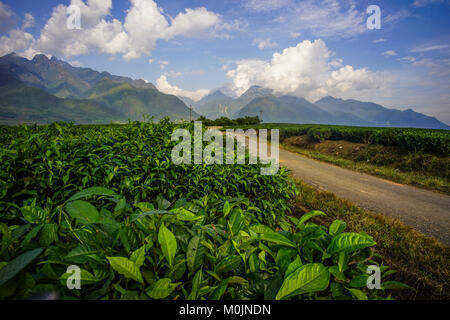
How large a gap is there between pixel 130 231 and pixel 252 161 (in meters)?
2.72

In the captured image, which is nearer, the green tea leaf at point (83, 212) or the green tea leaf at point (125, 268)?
the green tea leaf at point (125, 268)

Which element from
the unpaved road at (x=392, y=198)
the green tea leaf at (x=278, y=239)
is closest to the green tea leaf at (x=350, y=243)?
the green tea leaf at (x=278, y=239)

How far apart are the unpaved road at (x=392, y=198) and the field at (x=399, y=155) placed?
1047 millimetres

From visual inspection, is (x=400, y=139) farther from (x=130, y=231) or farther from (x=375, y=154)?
(x=130, y=231)

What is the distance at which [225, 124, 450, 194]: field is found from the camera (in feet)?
30.4

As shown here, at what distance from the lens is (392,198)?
265 inches

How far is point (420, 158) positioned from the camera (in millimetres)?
10797

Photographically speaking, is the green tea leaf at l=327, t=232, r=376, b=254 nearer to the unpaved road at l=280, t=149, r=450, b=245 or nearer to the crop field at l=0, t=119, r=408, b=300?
the crop field at l=0, t=119, r=408, b=300

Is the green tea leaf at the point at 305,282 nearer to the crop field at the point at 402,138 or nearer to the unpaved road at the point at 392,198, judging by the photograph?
the unpaved road at the point at 392,198

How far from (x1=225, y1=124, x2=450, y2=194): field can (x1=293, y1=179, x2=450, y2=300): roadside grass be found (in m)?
5.78

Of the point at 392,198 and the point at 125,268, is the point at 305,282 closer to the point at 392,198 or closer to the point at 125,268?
the point at 125,268

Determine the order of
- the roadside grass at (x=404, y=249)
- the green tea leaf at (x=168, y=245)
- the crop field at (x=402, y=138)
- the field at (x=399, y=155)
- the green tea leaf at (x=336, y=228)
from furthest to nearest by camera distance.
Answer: the crop field at (x=402, y=138), the field at (x=399, y=155), the roadside grass at (x=404, y=249), the green tea leaf at (x=336, y=228), the green tea leaf at (x=168, y=245)

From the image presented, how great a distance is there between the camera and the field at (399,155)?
9273mm
